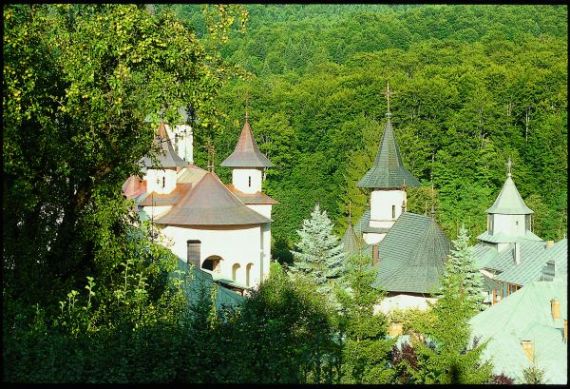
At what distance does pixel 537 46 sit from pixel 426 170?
1520 centimetres

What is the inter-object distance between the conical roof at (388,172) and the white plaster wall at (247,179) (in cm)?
460

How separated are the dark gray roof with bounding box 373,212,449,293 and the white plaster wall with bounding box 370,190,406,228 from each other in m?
6.27

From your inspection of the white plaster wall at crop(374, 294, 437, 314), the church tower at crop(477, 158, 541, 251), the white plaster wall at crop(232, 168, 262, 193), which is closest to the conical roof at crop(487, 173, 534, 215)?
the church tower at crop(477, 158, 541, 251)

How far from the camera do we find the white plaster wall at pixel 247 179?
4022cm

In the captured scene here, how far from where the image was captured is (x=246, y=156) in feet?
132

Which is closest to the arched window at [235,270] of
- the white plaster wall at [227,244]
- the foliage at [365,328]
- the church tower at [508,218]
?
the white plaster wall at [227,244]

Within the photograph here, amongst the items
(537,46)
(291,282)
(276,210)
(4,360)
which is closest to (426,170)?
(276,210)

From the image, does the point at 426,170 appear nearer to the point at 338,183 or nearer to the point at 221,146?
the point at 338,183

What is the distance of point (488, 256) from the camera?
3294 cm

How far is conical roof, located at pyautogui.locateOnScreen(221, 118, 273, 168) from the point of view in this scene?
39784 mm

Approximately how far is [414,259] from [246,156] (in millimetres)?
12657

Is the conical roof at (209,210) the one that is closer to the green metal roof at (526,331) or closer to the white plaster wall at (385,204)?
the white plaster wall at (385,204)

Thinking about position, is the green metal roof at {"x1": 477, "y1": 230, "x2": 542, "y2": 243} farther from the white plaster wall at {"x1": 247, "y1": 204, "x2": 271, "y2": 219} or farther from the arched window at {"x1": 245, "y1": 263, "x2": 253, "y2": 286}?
the white plaster wall at {"x1": 247, "y1": 204, "x2": 271, "y2": 219}

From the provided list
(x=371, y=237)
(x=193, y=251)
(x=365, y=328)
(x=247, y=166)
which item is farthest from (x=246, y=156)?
(x=365, y=328)
